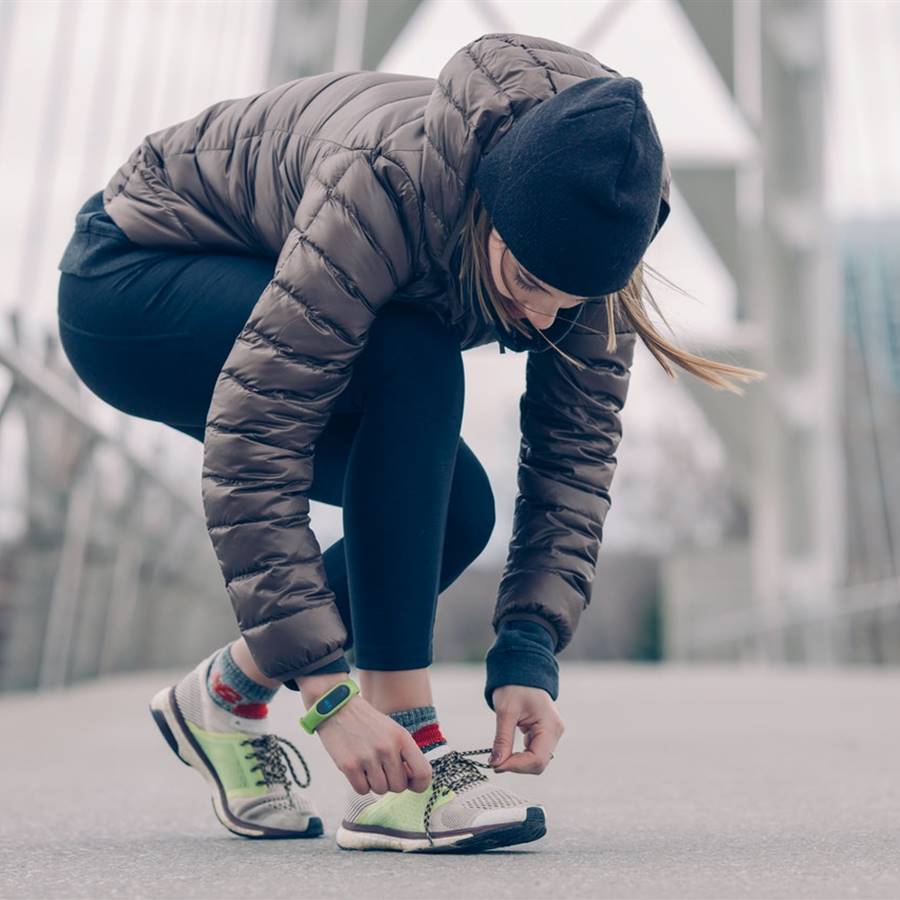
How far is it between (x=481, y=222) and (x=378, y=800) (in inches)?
21.8

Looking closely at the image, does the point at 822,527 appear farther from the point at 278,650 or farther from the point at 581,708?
the point at 278,650

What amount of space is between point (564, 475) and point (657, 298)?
21cm

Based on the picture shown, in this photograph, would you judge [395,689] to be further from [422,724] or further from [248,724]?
[248,724]

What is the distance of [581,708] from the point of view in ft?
15.1

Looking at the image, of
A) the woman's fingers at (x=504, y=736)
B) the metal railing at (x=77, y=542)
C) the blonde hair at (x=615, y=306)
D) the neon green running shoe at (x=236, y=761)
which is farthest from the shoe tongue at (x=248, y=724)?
the metal railing at (x=77, y=542)

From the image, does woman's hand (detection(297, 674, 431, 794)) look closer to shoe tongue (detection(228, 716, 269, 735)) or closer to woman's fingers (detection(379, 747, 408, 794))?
woman's fingers (detection(379, 747, 408, 794))

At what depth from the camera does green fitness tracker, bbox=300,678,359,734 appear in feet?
4.32

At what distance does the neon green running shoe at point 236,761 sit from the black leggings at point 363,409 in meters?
0.18

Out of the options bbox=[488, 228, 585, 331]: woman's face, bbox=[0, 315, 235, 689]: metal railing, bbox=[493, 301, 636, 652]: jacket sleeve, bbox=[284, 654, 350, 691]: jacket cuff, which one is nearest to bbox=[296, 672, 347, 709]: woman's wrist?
bbox=[284, 654, 350, 691]: jacket cuff

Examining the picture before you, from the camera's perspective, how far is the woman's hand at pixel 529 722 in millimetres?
1438

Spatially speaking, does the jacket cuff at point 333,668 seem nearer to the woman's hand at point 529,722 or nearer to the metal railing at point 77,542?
the woman's hand at point 529,722

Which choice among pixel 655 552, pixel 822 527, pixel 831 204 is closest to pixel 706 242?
pixel 831 204

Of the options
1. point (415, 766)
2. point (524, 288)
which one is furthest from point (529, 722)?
point (524, 288)

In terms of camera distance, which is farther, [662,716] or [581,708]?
[581,708]
